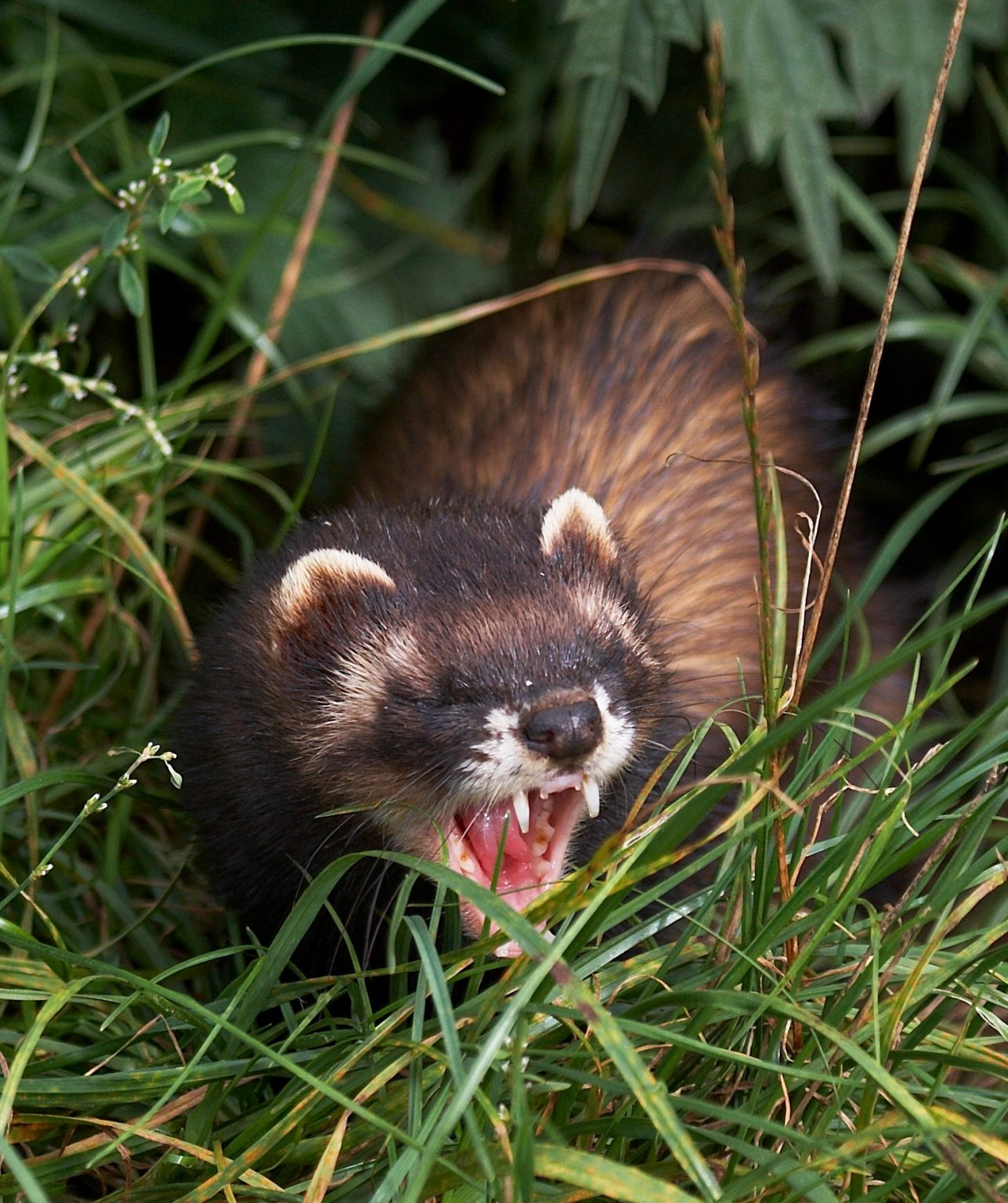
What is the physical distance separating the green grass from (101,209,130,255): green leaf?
0.01 metres

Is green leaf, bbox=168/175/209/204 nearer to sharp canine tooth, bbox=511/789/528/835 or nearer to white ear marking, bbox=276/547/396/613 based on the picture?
white ear marking, bbox=276/547/396/613

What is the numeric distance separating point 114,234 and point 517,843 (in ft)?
4.99

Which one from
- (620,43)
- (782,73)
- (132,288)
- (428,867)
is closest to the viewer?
(428,867)

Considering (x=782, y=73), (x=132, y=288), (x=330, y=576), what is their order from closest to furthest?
(x=330, y=576) < (x=132, y=288) < (x=782, y=73)

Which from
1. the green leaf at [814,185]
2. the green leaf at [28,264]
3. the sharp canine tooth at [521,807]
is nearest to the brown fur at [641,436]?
the green leaf at [814,185]

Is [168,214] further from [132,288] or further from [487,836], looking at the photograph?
[487,836]

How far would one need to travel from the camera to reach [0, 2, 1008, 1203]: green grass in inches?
82.5

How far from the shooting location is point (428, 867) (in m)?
2.19

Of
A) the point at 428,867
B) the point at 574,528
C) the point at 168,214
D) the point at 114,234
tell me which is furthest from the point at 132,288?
the point at 428,867

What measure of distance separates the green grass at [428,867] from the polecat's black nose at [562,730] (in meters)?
0.19

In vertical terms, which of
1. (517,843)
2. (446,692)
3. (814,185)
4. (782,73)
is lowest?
(517,843)

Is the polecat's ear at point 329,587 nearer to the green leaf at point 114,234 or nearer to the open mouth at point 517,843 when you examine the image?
the open mouth at point 517,843

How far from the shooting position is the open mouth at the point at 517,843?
2484 mm

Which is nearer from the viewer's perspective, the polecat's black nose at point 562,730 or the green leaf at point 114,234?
the polecat's black nose at point 562,730
